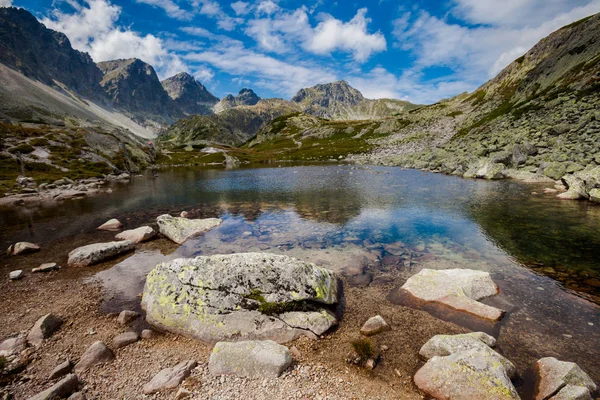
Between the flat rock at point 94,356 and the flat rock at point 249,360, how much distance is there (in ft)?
12.5

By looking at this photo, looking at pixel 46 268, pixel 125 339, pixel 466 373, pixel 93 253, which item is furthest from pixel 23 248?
pixel 466 373

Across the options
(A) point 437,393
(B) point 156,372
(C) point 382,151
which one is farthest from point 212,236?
(C) point 382,151

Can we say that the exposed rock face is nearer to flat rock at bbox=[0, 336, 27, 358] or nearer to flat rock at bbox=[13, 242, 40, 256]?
flat rock at bbox=[0, 336, 27, 358]

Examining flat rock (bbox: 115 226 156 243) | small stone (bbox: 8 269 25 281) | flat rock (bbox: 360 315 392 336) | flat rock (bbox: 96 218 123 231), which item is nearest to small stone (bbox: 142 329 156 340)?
flat rock (bbox: 360 315 392 336)

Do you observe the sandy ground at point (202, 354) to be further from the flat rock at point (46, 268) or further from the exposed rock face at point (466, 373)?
the flat rock at point (46, 268)

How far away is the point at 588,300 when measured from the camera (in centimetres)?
1234

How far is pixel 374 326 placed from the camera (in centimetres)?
1075

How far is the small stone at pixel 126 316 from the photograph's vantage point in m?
11.5

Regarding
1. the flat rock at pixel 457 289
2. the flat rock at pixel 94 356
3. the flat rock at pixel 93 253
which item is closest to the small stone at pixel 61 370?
the flat rock at pixel 94 356

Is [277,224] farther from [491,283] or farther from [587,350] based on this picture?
[587,350]

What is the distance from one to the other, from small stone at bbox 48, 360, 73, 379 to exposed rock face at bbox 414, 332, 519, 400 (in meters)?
11.2

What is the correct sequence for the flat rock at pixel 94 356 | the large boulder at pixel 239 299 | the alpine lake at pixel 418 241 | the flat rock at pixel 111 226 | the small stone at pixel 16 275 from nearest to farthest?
1. the flat rock at pixel 94 356
2. the large boulder at pixel 239 299
3. the alpine lake at pixel 418 241
4. the small stone at pixel 16 275
5. the flat rock at pixel 111 226

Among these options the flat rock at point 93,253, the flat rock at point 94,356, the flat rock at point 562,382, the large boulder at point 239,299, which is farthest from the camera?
the flat rock at point 93,253

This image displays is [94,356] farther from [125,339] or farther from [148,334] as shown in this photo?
[148,334]
